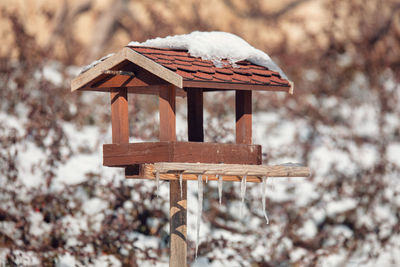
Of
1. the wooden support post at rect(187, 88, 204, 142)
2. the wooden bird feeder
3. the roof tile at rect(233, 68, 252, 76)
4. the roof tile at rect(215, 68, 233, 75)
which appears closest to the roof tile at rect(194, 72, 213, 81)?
the wooden bird feeder

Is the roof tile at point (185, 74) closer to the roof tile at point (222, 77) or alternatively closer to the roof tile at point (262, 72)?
the roof tile at point (222, 77)

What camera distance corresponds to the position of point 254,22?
956 centimetres

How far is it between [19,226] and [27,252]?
26 centimetres

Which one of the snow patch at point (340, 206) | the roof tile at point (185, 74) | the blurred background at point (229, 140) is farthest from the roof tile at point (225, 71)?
the snow patch at point (340, 206)

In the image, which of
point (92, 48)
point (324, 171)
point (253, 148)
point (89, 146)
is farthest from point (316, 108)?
point (253, 148)

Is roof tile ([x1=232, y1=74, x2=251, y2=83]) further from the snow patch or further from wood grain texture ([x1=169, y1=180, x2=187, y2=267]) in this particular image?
the snow patch

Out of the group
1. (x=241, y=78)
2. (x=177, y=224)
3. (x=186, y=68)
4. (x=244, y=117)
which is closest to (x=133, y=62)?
(x=186, y=68)

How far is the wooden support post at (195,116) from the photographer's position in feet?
13.3

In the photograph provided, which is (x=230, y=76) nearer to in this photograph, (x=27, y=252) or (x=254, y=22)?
(x=27, y=252)

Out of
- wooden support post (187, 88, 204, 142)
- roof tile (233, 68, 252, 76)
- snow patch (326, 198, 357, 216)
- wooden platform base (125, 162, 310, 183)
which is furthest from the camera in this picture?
snow patch (326, 198, 357, 216)

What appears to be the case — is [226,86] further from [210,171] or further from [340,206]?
[340,206]

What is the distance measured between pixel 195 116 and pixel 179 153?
1.65 feet

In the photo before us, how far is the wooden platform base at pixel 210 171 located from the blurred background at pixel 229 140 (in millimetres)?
2371

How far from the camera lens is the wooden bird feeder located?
358cm
